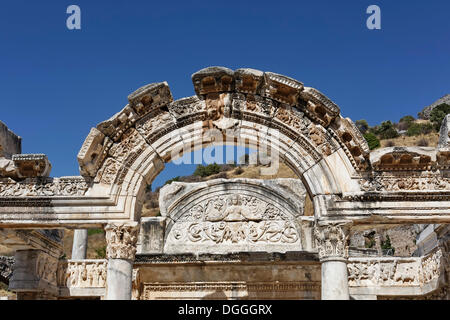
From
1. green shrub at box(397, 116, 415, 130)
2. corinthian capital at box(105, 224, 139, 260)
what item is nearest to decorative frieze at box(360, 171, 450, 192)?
corinthian capital at box(105, 224, 139, 260)

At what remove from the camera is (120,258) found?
24.0ft

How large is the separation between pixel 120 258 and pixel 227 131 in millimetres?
2691

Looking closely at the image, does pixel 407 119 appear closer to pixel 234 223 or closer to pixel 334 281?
pixel 234 223

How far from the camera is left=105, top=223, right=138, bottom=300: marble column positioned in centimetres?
716

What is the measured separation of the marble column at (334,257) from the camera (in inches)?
278

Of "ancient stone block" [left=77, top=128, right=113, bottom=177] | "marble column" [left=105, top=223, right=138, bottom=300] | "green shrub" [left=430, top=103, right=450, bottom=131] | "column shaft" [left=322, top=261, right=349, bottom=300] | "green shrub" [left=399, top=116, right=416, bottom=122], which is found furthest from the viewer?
"green shrub" [left=399, top=116, right=416, bottom=122]

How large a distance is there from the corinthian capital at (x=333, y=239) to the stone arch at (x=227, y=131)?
1.76ft

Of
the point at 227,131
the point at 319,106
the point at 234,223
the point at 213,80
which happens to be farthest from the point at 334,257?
the point at 234,223

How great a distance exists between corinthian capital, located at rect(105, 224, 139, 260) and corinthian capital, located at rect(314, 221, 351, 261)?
9.73 ft

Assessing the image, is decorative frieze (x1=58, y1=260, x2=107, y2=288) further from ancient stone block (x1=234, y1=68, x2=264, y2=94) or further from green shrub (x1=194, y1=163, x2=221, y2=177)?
green shrub (x1=194, y1=163, x2=221, y2=177)

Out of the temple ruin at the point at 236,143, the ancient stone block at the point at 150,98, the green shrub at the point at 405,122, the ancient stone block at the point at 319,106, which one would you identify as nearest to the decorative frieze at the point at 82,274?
the temple ruin at the point at 236,143

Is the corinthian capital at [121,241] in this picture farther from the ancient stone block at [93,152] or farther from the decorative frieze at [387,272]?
the decorative frieze at [387,272]

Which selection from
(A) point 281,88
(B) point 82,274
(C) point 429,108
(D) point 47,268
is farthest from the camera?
(C) point 429,108
